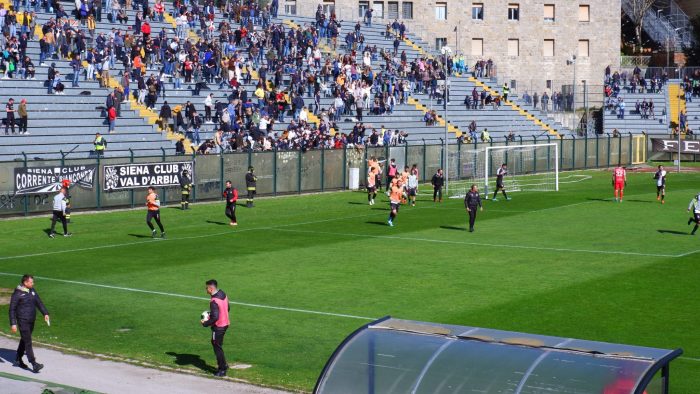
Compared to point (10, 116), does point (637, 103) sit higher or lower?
higher

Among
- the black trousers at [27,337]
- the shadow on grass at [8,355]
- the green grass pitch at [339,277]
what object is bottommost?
the shadow on grass at [8,355]

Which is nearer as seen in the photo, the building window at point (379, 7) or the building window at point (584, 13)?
the building window at point (379, 7)

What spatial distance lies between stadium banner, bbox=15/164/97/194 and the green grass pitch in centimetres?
148

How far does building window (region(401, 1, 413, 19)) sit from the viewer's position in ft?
316

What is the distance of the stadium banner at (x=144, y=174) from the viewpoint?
46.7 m

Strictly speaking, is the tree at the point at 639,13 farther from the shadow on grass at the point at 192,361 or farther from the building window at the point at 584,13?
the shadow on grass at the point at 192,361

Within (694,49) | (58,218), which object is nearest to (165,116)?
(58,218)

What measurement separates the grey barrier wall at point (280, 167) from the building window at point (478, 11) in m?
25.6

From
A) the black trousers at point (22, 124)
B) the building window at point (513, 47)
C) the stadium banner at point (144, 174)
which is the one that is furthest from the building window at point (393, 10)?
the black trousers at point (22, 124)

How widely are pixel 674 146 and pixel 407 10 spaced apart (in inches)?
1068

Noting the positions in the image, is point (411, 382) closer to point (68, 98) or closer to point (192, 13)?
point (68, 98)

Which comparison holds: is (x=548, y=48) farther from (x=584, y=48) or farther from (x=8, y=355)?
(x=8, y=355)

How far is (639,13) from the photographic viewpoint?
111m

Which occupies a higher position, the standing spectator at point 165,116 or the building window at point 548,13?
the building window at point 548,13
